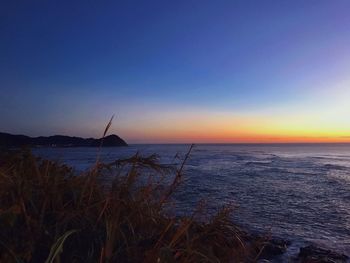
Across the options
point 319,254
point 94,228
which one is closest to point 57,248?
point 94,228

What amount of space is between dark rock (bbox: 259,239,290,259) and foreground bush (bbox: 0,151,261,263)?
21.6 ft

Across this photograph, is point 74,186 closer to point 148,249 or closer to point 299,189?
point 148,249

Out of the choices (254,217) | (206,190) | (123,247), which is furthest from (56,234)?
(206,190)

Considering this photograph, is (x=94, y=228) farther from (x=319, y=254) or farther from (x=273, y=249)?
(x=319, y=254)

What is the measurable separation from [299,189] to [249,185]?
3064 mm

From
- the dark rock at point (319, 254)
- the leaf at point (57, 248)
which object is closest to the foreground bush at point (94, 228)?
the leaf at point (57, 248)

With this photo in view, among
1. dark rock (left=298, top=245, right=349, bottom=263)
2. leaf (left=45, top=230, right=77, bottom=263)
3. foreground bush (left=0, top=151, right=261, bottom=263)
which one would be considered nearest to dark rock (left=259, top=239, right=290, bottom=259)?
dark rock (left=298, top=245, right=349, bottom=263)

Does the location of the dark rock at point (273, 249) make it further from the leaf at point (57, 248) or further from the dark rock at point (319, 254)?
the leaf at point (57, 248)

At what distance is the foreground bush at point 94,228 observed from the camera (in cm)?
264

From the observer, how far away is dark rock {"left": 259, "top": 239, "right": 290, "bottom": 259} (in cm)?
960

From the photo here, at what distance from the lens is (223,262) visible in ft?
10.8

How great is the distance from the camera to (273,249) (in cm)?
986

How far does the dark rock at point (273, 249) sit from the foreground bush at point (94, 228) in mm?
6598

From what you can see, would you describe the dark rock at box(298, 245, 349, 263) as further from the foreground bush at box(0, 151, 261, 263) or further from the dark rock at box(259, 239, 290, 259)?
the foreground bush at box(0, 151, 261, 263)
